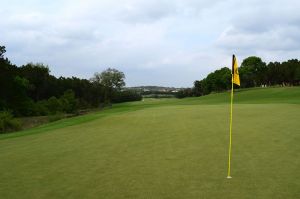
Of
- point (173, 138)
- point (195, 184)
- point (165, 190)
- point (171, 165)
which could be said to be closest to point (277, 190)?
point (195, 184)

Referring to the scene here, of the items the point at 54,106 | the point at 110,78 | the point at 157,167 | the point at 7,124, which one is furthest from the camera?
the point at 110,78

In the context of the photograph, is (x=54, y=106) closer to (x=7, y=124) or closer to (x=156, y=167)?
(x=7, y=124)

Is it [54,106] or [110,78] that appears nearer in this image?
[54,106]

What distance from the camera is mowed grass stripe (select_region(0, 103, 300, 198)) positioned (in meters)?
7.41

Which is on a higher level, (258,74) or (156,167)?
(258,74)

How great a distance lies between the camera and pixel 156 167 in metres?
9.52

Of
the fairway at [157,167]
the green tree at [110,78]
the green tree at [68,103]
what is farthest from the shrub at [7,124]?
the green tree at [110,78]

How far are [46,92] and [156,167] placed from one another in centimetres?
9100

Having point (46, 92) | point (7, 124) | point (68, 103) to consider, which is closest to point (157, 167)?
point (7, 124)

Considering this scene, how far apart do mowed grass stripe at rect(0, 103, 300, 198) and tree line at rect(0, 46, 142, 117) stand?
4859 centimetres

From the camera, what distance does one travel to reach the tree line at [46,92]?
67.3 m

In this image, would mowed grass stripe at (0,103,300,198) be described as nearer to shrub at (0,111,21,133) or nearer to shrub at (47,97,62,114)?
shrub at (0,111,21,133)

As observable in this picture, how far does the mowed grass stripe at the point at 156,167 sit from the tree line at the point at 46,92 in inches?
1913

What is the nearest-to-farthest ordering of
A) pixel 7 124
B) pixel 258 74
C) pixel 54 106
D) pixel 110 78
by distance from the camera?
pixel 7 124 → pixel 54 106 → pixel 258 74 → pixel 110 78
